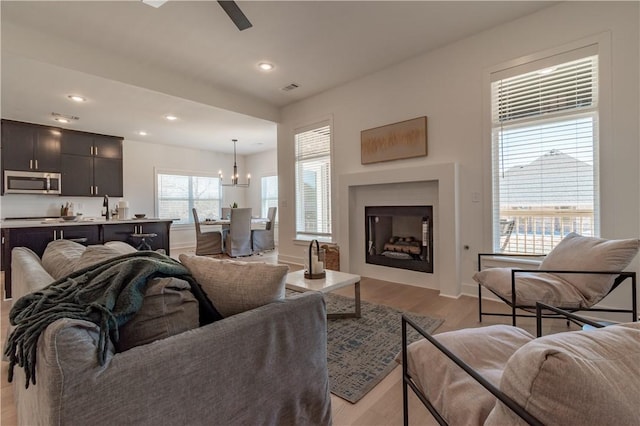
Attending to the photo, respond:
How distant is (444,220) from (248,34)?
291cm

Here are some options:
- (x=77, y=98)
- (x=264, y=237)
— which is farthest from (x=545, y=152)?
(x=77, y=98)

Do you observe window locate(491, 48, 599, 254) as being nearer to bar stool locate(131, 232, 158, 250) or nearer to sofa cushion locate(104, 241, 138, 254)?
sofa cushion locate(104, 241, 138, 254)

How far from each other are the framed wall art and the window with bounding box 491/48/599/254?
0.77 metres

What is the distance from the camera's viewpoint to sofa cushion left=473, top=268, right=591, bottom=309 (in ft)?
6.38

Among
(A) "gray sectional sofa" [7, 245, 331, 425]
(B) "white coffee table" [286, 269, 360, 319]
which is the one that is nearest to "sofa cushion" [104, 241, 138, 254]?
(A) "gray sectional sofa" [7, 245, 331, 425]

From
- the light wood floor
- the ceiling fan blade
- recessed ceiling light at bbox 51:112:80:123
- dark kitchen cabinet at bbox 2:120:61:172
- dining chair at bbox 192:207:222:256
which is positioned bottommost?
the light wood floor

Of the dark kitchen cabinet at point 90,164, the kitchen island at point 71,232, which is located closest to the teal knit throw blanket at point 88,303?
the kitchen island at point 71,232

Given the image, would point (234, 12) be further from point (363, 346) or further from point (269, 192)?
point (269, 192)

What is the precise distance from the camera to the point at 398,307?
297 cm

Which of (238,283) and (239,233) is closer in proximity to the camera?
(238,283)

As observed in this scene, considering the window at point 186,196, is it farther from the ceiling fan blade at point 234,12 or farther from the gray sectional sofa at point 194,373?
the gray sectional sofa at point 194,373

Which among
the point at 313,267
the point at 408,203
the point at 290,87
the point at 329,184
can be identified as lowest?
the point at 313,267

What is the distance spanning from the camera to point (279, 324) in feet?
3.73

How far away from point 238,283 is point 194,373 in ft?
1.10
